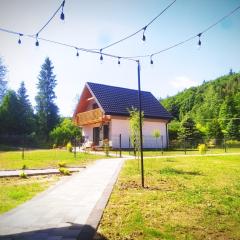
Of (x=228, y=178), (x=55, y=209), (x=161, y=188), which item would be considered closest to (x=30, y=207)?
(x=55, y=209)

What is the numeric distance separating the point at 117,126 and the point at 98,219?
80.7ft

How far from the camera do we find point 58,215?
6.05 m

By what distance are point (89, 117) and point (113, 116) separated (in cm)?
417

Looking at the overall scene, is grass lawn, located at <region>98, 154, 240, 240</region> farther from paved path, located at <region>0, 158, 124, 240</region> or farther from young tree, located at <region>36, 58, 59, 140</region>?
young tree, located at <region>36, 58, 59, 140</region>

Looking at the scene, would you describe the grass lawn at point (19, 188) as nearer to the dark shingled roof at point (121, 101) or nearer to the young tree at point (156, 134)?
the dark shingled roof at point (121, 101)

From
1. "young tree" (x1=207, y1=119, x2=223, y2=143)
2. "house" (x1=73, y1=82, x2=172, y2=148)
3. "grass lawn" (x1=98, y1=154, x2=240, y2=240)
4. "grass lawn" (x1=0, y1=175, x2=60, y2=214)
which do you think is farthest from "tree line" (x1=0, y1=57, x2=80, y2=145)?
"young tree" (x1=207, y1=119, x2=223, y2=143)

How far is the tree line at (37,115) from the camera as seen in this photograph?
131 ft

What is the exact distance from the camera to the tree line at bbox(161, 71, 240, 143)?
46.8 meters

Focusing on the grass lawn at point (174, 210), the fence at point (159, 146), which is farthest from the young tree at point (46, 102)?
the grass lawn at point (174, 210)

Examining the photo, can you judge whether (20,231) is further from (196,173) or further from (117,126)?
(117,126)

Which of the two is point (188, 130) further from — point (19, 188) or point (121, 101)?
point (19, 188)

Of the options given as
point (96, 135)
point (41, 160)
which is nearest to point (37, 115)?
point (96, 135)

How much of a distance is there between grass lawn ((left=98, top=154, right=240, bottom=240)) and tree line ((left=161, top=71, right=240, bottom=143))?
98.3 feet

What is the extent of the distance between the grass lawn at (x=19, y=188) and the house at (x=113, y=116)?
18.0 metres
